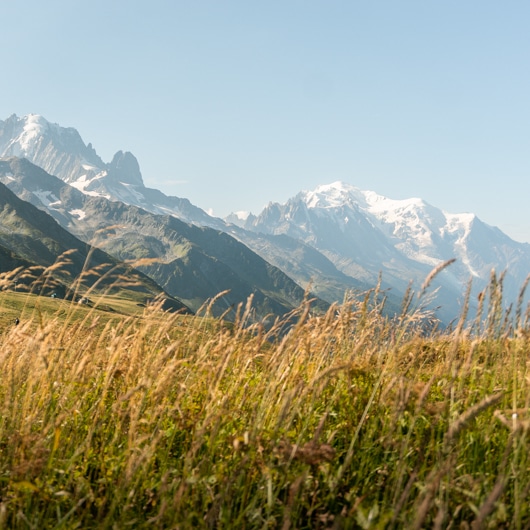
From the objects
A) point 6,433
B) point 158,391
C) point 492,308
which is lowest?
point 6,433

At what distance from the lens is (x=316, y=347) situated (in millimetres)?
6469

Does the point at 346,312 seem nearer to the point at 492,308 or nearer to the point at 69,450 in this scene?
the point at 492,308

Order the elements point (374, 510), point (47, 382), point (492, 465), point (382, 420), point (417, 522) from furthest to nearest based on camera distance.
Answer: point (47, 382) < point (382, 420) < point (492, 465) < point (374, 510) < point (417, 522)

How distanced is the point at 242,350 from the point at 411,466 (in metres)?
3.34

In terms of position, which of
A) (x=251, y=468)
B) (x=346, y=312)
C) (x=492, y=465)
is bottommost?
(x=251, y=468)

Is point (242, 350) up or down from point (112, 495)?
up

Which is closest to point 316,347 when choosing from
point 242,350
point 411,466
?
point 242,350

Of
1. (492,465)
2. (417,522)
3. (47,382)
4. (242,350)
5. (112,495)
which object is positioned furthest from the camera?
(242,350)

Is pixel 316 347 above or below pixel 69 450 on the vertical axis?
above

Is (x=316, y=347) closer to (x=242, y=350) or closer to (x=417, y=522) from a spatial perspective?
(x=242, y=350)

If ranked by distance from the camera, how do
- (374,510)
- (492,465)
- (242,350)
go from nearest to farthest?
(374,510) < (492,465) < (242,350)

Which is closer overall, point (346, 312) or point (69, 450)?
point (69, 450)

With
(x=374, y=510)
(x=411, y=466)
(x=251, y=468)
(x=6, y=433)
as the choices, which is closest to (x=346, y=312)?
(x=411, y=466)

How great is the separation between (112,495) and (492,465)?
10.5 ft
